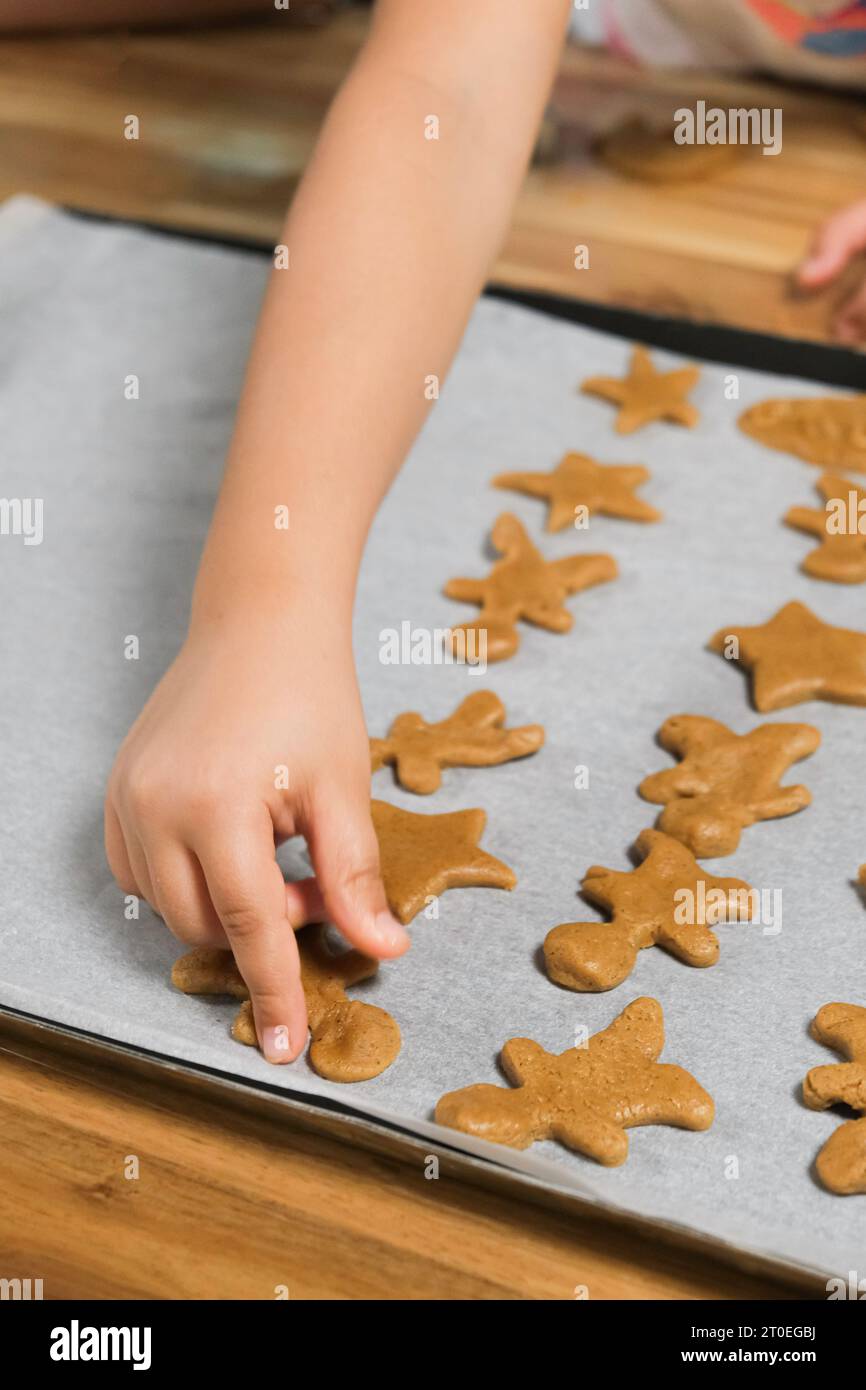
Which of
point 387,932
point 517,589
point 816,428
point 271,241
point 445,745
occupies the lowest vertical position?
point 387,932

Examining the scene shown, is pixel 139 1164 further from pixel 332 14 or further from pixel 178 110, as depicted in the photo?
pixel 332 14

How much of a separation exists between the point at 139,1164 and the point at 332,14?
176cm

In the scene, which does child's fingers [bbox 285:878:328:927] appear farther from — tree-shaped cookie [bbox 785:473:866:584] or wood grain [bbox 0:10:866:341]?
wood grain [bbox 0:10:866:341]

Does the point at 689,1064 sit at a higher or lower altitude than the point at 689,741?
lower

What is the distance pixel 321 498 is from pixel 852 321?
762 millimetres

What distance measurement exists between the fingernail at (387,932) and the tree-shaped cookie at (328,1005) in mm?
52

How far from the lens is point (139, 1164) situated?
24.9 inches

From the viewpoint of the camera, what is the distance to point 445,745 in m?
0.84

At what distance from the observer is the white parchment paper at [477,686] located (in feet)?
2.15

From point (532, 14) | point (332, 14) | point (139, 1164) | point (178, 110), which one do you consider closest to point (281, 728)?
point (139, 1164)

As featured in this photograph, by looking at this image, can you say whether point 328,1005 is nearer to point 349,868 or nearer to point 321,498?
point 349,868

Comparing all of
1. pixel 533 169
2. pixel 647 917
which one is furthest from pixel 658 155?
pixel 647 917

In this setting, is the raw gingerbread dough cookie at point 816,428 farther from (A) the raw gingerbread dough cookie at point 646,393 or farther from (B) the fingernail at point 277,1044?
(B) the fingernail at point 277,1044

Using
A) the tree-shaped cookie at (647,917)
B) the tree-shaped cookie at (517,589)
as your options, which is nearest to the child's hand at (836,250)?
the tree-shaped cookie at (517,589)
